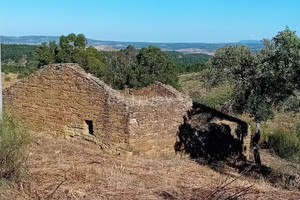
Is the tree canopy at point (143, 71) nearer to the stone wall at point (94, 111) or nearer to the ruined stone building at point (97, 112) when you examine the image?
the ruined stone building at point (97, 112)

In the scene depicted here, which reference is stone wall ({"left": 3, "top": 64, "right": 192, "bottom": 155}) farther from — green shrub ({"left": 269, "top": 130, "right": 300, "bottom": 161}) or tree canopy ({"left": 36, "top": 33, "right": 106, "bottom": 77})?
tree canopy ({"left": 36, "top": 33, "right": 106, "bottom": 77})

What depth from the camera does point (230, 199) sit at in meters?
5.80

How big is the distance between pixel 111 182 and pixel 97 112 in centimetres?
638

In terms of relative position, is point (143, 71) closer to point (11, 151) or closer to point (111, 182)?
point (111, 182)

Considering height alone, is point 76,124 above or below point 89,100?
below

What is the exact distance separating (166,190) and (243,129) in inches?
426

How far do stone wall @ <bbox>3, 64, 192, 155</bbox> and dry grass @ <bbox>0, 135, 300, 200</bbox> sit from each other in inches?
147

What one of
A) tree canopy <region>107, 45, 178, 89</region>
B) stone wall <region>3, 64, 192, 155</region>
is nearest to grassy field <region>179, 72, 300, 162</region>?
tree canopy <region>107, 45, 178, 89</region>

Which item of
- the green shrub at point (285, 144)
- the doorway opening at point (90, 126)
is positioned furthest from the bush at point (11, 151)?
the green shrub at point (285, 144)

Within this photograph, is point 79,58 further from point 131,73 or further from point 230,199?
point 230,199

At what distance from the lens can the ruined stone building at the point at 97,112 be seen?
12.5 m

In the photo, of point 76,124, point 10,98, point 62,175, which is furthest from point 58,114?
point 62,175

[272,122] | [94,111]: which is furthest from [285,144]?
[94,111]

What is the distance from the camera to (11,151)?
6113 mm
